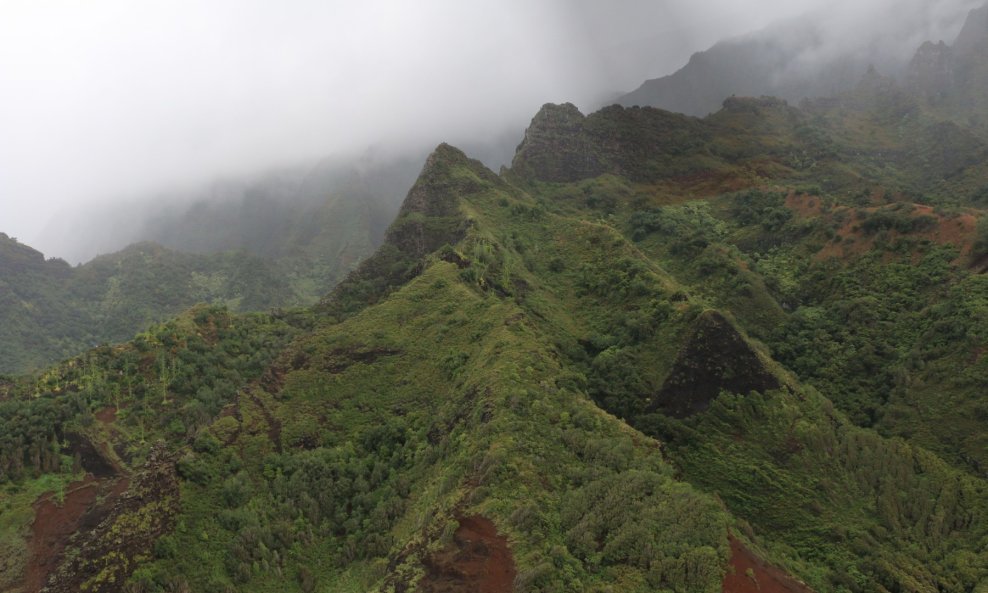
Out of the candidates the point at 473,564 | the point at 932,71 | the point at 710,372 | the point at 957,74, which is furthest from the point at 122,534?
the point at 957,74

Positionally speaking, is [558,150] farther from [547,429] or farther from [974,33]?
[974,33]

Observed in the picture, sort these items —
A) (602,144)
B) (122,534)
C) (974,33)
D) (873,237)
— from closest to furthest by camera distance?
(122,534), (873,237), (602,144), (974,33)

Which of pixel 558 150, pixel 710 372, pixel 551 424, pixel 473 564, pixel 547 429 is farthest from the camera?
pixel 558 150

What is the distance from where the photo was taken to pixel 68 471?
2927cm

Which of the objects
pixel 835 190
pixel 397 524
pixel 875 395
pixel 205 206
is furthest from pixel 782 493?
pixel 205 206

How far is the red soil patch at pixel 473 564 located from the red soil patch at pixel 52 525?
16865mm

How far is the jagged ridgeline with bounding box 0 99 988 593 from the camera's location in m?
19.4

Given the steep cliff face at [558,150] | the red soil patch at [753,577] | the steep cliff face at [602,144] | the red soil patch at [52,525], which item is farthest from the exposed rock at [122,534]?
the steep cliff face at [558,150]

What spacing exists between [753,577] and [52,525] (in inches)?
1143

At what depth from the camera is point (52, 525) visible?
2558cm

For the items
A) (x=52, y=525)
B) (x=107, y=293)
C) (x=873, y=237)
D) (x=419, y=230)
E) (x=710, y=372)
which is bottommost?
(x=873, y=237)

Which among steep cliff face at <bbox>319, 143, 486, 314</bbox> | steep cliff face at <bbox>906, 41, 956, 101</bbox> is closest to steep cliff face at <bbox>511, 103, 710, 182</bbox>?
steep cliff face at <bbox>319, 143, 486, 314</bbox>

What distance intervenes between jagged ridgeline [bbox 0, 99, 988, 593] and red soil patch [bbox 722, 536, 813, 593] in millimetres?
119

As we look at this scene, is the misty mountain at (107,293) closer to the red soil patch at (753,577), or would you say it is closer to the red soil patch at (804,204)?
the red soil patch at (804,204)
